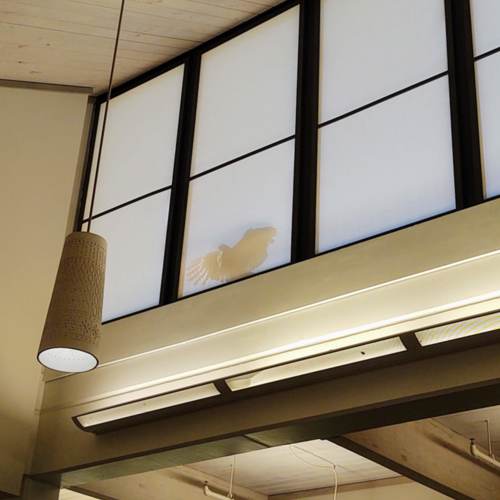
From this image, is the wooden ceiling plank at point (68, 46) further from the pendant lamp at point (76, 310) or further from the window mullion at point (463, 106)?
the pendant lamp at point (76, 310)

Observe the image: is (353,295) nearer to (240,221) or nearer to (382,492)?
(240,221)

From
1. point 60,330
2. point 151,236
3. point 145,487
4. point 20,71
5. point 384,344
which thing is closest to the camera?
point 60,330

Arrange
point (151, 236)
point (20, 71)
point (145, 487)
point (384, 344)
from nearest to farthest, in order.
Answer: point (384, 344)
point (151, 236)
point (20, 71)
point (145, 487)

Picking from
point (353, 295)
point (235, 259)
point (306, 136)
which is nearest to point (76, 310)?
point (353, 295)

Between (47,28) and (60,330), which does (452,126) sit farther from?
(47,28)

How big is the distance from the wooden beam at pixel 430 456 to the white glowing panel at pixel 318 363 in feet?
1.79

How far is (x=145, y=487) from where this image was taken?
616 cm

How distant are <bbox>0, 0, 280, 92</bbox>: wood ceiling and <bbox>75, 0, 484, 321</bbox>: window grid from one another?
0.34ft

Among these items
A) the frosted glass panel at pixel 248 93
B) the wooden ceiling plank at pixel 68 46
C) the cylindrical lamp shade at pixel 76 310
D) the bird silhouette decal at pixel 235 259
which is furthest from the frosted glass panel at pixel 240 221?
the cylindrical lamp shade at pixel 76 310

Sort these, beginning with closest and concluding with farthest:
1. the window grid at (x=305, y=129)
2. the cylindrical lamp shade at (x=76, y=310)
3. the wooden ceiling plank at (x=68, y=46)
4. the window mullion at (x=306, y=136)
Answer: the cylindrical lamp shade at (x=76, y=310) < the window grid at (x=305, y=129) < the window mullion at (x=306, y=136) < the wooden ceiling plank at (x=68, y=46)

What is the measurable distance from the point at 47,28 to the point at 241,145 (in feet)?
4.63

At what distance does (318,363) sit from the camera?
12.5ft

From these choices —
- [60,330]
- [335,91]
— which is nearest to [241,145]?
[335,91]

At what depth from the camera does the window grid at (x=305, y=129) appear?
13.2 feet
